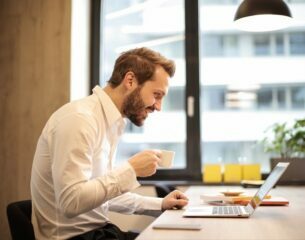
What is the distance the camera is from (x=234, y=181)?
10.3ft

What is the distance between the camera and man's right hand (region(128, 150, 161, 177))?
1374 mm

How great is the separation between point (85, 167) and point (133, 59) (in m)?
0.58

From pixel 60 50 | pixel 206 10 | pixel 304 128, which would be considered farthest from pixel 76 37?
pixel 304 128

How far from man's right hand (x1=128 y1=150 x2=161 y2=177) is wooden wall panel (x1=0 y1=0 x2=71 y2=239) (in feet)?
5.80

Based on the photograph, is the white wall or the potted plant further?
the white wall

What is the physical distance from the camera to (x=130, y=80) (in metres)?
1.64

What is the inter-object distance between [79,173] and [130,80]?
53cm

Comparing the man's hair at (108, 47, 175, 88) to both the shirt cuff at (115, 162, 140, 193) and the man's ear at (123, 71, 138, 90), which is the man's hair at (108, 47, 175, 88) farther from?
the shirt cuff at (115, 162, 140, 193)

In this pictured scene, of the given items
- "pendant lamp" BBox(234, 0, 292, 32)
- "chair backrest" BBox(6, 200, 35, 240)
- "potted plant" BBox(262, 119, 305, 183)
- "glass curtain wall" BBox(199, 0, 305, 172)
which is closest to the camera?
"chair backrest" BBox(6, 200, 35, 240)

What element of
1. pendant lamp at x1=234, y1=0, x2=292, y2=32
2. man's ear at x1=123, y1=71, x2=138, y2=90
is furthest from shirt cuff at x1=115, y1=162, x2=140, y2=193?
pendant lamp at x1=234, y1=0, x2=292, y2=32

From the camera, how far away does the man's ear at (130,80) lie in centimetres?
164

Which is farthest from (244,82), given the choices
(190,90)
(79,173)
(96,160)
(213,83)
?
(79,173)

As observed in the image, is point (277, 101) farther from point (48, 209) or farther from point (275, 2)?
point (48, 209)

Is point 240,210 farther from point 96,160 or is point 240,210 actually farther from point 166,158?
point 96,160
